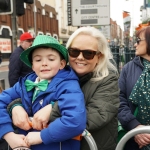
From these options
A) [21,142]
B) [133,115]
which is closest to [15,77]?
[133,115]

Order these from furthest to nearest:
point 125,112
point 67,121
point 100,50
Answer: point 125,112 → point 100,50 → point 67,121

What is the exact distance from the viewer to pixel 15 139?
1.53 metres

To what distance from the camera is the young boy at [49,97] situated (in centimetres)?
145

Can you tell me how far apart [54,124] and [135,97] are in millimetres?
850

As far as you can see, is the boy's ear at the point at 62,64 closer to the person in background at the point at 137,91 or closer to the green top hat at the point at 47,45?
the green top hat at the point at 47,45

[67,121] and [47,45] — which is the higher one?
[47,45]

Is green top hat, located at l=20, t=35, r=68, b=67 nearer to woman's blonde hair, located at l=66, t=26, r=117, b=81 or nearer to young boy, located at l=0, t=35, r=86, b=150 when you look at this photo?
Result: young boy, located at l=0, t=35, r=86, b=150

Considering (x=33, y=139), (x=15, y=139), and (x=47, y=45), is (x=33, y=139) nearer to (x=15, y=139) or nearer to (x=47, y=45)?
(x=15, y=139)

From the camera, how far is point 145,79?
2.07 metres

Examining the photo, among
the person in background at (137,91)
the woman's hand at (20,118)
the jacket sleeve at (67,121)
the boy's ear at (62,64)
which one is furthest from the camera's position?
the person in background at (137,91)

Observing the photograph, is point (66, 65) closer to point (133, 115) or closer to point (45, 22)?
point (133, 115)

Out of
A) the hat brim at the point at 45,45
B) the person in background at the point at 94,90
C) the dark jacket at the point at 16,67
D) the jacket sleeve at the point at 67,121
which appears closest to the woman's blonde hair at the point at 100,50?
the person in background at the point at 94,90

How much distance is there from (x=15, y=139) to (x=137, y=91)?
1.01m

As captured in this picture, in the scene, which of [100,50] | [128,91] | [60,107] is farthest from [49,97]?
[128,91]
